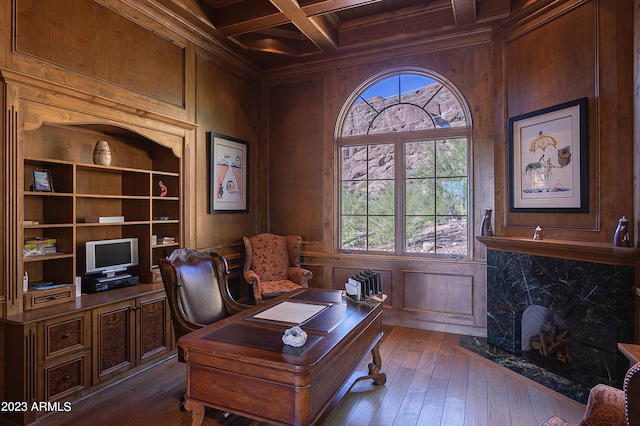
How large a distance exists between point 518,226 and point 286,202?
2.88 metres

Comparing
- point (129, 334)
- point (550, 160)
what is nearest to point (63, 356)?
point (129, 334)

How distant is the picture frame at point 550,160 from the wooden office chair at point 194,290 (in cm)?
286

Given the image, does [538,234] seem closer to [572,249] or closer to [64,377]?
[572,249]

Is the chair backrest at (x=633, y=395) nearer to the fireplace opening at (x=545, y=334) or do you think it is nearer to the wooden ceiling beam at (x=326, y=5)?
the fireplace opening at (x=545, y=334)

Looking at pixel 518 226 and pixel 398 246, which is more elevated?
pixel 518 226

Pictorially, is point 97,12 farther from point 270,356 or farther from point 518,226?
point 518,226

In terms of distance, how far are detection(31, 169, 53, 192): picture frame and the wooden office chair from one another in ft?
3.63

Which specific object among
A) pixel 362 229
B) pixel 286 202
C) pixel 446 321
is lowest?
pixel 446 321

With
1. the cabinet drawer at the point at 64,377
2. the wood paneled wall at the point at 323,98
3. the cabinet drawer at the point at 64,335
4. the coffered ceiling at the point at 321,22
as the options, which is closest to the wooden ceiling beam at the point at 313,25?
the coffered ceiling at the point at 321,22

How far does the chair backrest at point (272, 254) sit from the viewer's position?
14.5 ft

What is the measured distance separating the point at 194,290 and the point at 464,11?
3654mm

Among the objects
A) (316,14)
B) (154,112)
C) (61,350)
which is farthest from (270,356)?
(316,14)

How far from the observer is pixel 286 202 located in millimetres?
4980

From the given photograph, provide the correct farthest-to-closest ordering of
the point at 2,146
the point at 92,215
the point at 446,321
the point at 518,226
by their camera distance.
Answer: the point at 446,321 < the point at 518,226 < the point at 92,215 < the point at 2,146
